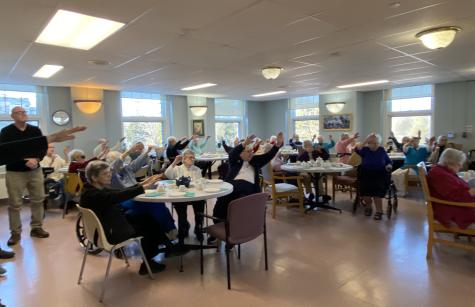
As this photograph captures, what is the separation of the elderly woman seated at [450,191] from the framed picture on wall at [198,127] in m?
6.86

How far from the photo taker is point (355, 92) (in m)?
8.62

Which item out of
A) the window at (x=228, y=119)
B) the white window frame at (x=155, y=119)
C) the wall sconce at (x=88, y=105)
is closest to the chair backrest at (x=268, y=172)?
the wall sconce at (x=88, y=105)

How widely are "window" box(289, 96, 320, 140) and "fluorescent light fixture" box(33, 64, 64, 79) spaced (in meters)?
7.14

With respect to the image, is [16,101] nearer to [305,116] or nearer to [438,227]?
[438,227]

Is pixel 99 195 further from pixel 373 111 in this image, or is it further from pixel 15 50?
pixel 373 111

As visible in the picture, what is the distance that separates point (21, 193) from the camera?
372 cm

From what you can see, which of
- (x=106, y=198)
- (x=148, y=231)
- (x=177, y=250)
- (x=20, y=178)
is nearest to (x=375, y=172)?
(x=177, y=250)

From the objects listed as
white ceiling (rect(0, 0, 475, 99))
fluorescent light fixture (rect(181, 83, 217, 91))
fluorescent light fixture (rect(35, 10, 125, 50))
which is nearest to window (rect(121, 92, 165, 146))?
fluorescent light fixture (rect(181, 83, 217, 91))

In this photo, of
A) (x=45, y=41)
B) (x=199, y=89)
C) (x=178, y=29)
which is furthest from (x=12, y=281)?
(x=199, y=89)

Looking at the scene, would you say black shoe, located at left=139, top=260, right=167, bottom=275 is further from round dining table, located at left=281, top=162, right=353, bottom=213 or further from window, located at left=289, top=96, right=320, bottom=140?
window, located at left=289, top=96, right=320, bottom=140

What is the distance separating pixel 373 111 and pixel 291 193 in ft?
17.4

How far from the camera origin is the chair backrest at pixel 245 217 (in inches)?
97.8

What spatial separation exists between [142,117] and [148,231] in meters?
5.80

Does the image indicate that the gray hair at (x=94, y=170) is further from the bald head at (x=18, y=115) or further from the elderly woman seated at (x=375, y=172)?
the elderly woman seated at (x=375, y=172)
